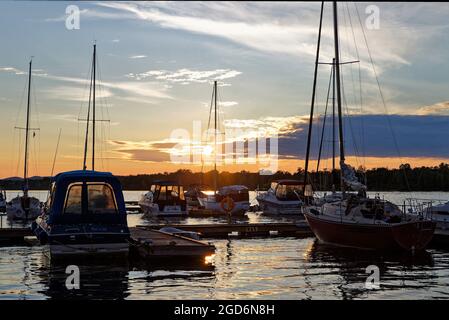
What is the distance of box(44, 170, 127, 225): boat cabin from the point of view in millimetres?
21891

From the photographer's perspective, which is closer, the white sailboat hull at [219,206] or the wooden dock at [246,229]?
the wooden dock at [246,229]

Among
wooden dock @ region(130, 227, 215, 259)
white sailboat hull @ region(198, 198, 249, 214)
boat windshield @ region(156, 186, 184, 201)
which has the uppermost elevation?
boat windshield @ region(156, 186, 184, 201)

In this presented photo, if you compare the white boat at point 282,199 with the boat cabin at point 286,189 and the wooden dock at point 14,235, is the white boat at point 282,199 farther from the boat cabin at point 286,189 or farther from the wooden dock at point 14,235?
the wooden dock at point 14,235

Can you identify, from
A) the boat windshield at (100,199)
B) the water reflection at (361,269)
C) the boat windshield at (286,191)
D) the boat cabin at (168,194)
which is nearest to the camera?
the water reflection at (361,269)

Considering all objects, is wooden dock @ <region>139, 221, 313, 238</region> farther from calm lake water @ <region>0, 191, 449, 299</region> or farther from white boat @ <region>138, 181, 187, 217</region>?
white boat @ <region>138, 181, 187, 217</region>

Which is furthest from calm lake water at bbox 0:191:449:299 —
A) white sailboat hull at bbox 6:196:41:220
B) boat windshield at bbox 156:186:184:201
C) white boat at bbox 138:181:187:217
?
boat windshield at bbox 156:186:184:201

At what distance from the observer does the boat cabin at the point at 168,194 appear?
58000mm

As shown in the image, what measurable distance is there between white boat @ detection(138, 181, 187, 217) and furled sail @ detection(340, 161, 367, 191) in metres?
27.6

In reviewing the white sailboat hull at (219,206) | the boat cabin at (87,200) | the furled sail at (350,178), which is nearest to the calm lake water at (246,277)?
the boat cabin at (87,200)

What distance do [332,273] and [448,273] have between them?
455 centimetres

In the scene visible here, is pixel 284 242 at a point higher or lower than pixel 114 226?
lower
